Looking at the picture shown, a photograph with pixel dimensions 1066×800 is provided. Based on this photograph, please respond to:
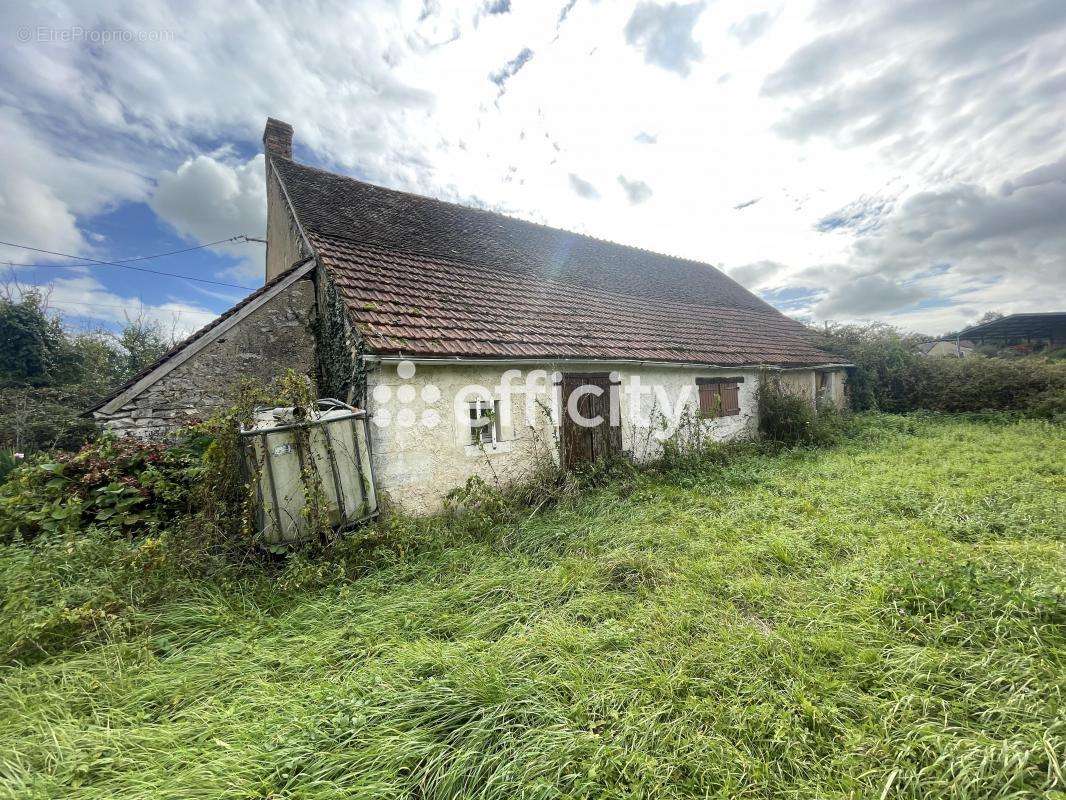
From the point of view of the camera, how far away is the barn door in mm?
7754

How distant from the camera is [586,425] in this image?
800cm

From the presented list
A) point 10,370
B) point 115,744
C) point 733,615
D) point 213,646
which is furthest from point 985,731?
point 10,370

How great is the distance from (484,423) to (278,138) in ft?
32.1

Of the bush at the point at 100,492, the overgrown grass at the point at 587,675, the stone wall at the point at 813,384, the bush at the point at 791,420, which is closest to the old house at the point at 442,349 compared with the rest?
the bush at the point at 791,420

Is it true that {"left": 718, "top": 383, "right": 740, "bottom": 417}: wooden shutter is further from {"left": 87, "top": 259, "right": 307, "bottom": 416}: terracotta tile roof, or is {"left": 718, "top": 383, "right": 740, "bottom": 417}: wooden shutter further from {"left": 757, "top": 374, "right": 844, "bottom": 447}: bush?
{"left": 87, "top": 259, "right": 307, "bottom": 416}: terracotta tile roof

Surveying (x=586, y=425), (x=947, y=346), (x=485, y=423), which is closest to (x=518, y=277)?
(x=586, y=425)

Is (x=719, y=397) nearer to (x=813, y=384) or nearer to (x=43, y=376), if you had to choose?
(x=813, y=384)

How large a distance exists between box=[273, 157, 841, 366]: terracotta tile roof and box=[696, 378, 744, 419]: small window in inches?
22.9

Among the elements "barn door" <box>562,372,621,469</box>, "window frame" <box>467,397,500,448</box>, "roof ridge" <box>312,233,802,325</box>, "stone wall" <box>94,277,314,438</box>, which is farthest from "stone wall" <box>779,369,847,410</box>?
"stone wall" <box>94,277,314,438</box>

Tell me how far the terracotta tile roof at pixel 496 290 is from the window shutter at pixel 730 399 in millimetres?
707

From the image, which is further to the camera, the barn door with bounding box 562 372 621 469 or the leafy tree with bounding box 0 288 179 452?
the leafy tree with bounding box 0 288 179 452

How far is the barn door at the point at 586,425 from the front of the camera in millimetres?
7754

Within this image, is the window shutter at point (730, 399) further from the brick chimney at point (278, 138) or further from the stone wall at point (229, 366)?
the brick chimney at point (278, 138)

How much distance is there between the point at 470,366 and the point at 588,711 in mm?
4968
